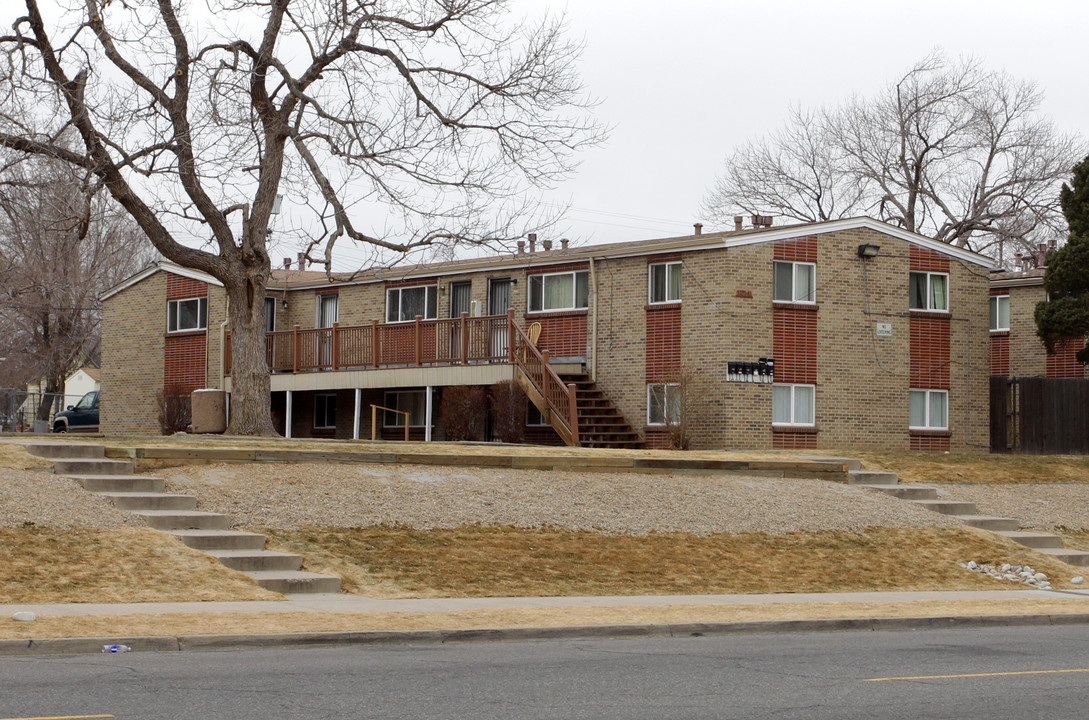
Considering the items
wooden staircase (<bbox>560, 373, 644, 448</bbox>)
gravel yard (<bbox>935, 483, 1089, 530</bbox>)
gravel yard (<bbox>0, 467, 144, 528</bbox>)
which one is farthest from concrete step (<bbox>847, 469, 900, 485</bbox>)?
gravel yard (<bbox>0, 467, 144, 528</bbox>)

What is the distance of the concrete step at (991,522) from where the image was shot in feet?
70.5

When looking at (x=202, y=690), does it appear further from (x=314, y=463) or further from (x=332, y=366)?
(x=332, y=366)

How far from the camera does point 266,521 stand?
1647cm

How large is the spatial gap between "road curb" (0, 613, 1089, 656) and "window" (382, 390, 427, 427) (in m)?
22.7

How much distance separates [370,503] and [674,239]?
1599 centimetres

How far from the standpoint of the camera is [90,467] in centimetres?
1761

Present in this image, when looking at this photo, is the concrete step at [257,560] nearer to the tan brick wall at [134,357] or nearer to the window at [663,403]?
the window at [663,403]

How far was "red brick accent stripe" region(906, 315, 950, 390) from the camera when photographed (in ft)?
105

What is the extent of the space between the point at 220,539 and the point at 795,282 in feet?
Answer: 61.3

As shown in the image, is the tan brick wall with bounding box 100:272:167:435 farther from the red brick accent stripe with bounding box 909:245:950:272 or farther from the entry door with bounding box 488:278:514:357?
the red brick accent stripe with bounding box 909:245:950:272

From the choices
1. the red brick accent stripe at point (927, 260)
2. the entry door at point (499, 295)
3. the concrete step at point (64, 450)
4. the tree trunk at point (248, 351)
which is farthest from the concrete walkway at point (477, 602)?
the entry door at point (499, 295)

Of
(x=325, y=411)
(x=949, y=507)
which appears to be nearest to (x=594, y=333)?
(x=325, y=411)

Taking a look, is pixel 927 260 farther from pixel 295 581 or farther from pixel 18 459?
pixel 18 459

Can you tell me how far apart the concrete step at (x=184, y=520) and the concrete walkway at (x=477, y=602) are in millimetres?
2294
